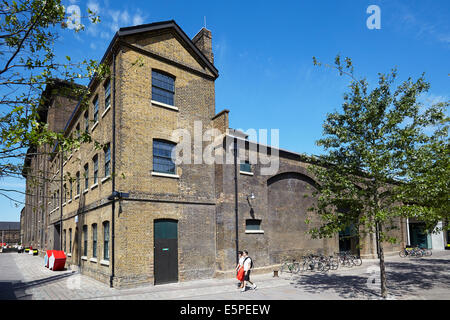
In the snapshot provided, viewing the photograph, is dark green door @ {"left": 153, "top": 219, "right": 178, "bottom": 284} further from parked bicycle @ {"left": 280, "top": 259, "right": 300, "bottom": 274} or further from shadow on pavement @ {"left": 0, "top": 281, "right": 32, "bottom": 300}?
parked bicycle @ {"left": 280, "top": 259, "right": 300, "bottom": 274}

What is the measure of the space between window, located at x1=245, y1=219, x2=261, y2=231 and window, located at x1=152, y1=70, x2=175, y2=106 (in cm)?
785

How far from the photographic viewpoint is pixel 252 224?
60.5 feet

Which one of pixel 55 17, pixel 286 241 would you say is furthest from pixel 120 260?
pixel 286 241

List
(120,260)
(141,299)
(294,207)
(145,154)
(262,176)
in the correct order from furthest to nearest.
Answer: (294,207) → (262,176) → (145,154) → (120,260) → (141,299)

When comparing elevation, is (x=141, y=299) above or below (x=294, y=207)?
below

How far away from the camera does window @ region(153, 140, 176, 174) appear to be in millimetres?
15578

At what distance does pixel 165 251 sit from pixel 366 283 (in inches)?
371

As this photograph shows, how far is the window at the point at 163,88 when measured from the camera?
16.2 m

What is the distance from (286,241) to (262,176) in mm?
4656

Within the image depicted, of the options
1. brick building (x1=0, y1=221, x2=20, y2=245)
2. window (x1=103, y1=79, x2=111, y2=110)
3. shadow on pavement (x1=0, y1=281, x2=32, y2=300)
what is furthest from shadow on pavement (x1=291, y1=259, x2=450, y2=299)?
brick building (x1=0, y1=221, x2=20, y2=245)

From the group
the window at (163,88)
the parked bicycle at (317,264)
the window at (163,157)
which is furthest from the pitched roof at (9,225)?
the parked bicycle at (317,264)

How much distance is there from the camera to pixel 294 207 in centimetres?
2153
